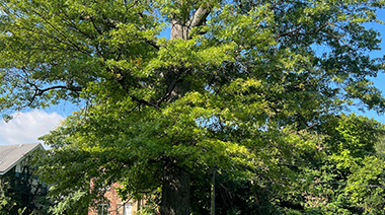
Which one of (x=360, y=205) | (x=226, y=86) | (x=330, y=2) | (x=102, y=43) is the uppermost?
(x=330, y=2)

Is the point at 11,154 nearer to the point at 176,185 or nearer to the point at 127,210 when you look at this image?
the point at 127,210

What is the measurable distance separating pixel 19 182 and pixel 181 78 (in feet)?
76.1

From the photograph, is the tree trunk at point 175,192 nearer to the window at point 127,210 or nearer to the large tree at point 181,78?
the large tree at point 181,78

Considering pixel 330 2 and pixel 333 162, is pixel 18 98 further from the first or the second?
pixel 333 162

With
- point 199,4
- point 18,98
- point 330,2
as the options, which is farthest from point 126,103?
point 330,2

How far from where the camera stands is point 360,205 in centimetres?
1486

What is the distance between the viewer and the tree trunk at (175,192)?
880 centimetres

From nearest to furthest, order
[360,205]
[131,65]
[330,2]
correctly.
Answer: [131,65]
[330,2]
[360,205]

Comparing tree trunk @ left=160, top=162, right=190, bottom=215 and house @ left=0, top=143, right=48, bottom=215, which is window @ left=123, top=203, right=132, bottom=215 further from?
tree trunk @ left=160, top=162, right=190, bottom=215

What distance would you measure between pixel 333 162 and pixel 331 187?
1.18 m

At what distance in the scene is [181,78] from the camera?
946 cm

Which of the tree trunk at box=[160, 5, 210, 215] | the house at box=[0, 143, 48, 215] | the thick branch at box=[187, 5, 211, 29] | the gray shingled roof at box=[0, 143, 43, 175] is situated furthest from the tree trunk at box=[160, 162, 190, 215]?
the gray shingled roof at box=[0, 143, 43, 175]

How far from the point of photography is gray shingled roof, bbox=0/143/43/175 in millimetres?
25975

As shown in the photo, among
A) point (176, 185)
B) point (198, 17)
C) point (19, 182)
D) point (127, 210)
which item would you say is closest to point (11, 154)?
point (19, 182)
